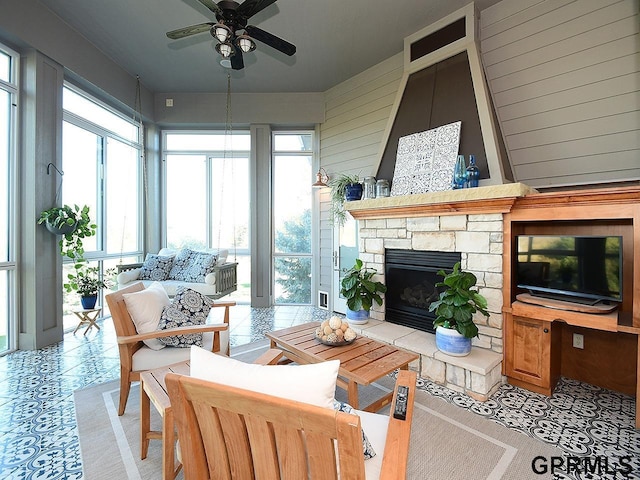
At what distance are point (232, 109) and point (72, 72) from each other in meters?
2.23

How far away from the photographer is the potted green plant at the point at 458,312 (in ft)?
8.18

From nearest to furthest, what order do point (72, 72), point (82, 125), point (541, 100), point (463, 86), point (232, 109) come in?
point (541, 100)
point (463, 86)
point (72, 72)
point (82, 125)
point (232, 109)

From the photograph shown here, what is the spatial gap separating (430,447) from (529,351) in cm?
129

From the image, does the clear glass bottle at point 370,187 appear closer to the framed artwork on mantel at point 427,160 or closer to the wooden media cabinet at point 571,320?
the framed artwork on mantel at point 427,160

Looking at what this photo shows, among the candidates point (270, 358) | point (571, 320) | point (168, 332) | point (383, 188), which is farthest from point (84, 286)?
point (571, 320)

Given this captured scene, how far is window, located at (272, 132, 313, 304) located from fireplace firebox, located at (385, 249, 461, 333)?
7.05 ft

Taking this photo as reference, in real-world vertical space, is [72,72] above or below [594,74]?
above

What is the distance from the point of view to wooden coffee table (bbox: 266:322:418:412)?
76.5 inches

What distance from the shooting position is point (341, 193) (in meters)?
4.64

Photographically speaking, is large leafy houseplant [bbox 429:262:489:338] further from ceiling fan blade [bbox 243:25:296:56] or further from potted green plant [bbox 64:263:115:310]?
potted green plant [bbox 64:263:115:310]

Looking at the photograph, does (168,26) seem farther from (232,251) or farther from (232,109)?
(232,251)

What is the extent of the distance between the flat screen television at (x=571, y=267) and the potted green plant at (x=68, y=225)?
183 inches

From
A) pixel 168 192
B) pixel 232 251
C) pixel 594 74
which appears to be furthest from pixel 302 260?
pixel 594 74

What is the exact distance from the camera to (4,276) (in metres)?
3.27
